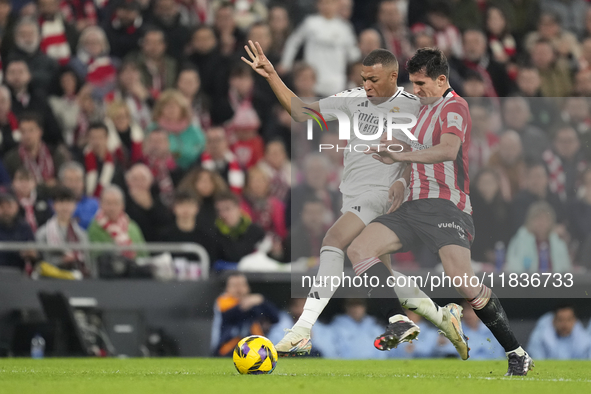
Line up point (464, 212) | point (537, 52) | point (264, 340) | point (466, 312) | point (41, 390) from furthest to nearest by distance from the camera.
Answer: point (537, 52), point (466, 312), point (464, 212), point (264, 340), point (41, 390)

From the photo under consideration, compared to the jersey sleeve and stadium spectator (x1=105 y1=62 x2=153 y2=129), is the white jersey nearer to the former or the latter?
the jersey sleeve

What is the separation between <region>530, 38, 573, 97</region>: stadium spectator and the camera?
14.6 meters

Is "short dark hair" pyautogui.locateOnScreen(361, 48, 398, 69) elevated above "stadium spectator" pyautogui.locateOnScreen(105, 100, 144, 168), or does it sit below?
above

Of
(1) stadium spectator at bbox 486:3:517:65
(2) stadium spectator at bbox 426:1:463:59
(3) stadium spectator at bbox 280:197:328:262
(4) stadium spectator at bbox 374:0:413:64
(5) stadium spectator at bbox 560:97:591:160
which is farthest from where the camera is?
(1) stadium spectator at bbox 486:3:517:65

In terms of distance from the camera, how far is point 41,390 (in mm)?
6027

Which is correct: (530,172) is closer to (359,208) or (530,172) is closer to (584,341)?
(584,341)

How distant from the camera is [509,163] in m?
11.3

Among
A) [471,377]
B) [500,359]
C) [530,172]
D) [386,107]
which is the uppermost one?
[386,107]

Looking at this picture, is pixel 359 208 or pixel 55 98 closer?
pixel 359 208

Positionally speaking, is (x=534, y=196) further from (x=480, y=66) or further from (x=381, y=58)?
(x=480, y=66)

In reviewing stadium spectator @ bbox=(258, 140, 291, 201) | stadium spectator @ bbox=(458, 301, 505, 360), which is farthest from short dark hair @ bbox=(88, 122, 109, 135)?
stadium spectator @ bbox=(458, 301, 505, 360)

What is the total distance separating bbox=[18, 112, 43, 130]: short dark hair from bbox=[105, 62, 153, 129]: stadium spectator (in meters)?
1.12

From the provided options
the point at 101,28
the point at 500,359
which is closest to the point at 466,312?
the point at 500,359

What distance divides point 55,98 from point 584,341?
7.05 meters
